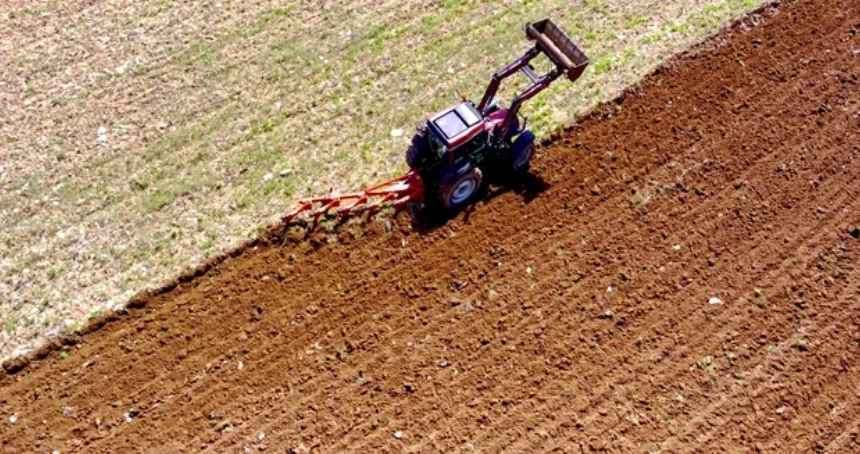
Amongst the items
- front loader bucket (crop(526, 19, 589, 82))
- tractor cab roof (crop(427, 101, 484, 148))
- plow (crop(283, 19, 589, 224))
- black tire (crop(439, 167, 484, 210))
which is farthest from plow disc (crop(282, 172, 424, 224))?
front loader bucket (crop(526, 19, 589, 82))

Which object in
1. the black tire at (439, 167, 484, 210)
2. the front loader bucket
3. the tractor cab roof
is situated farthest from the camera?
the black tire at (439, 167, 484, 210)

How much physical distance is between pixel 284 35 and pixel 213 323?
6.14m

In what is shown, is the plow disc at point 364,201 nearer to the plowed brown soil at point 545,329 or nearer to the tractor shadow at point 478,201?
the tractor shadow at point 478,201

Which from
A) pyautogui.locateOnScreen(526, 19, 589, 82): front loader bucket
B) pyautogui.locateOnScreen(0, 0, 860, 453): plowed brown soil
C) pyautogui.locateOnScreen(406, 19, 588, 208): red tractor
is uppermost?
pyautogui.locateOnScreen(526, 19, 589, 82): front loader bucket

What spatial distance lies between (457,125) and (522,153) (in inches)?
53.9

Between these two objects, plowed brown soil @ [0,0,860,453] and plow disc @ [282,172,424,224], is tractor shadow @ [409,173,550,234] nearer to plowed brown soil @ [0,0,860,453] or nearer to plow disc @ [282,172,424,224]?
plowed brown soil @ [0,0,860,453]

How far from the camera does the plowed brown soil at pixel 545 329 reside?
9.27 metres

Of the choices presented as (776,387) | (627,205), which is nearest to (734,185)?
(627,205)

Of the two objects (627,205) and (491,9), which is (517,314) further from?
(491,9)

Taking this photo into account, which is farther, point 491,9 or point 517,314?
point 491,9

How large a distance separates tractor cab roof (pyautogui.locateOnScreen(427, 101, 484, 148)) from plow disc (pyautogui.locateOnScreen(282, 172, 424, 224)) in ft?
2.91

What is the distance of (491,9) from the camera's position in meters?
14.4

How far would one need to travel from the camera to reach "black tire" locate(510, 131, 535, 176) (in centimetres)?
1104

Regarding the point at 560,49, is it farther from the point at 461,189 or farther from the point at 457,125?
the point at 461,189
